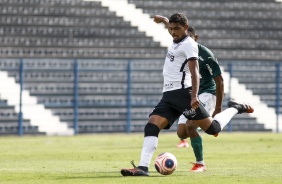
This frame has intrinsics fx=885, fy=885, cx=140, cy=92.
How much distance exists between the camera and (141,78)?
26.5 meters

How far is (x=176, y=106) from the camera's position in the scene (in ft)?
35.2

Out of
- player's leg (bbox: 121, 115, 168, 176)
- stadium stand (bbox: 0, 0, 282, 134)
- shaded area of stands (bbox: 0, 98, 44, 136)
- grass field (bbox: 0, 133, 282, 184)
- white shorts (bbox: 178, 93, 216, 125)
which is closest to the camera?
grass field (bbox: 0, 133, 282, 184)

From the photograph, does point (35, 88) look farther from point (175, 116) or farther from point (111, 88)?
point (175, 116)

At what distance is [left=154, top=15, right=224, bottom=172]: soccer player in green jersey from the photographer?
11773mm

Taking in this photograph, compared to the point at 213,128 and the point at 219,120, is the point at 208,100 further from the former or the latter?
the point at 213,128

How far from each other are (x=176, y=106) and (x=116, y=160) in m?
3.96

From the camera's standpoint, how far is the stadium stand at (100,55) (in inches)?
996

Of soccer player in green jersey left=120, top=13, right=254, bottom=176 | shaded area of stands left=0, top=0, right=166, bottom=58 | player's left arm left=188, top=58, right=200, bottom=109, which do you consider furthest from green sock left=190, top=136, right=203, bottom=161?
shaded area of stands left=0, top=0, right=166, bottom=58

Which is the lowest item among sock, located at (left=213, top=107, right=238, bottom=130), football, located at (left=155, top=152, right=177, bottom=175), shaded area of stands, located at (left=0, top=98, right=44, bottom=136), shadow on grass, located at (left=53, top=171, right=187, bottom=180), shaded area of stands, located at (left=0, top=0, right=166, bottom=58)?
shaded area of stands, located at (left=0, top=98, right=44, bottom=136)

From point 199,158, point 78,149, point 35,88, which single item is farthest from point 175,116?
point 35,88

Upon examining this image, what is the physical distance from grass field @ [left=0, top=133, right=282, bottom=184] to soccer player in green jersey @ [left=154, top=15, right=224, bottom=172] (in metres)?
0.35

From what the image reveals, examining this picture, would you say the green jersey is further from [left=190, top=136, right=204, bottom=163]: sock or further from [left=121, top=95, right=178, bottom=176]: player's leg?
[left=121, top=95, right=178, bottom=176]: player's leg

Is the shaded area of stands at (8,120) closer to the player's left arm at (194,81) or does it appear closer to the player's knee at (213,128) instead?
the player's knee at (213,128)

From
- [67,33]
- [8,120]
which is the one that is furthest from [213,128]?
[67,33]
